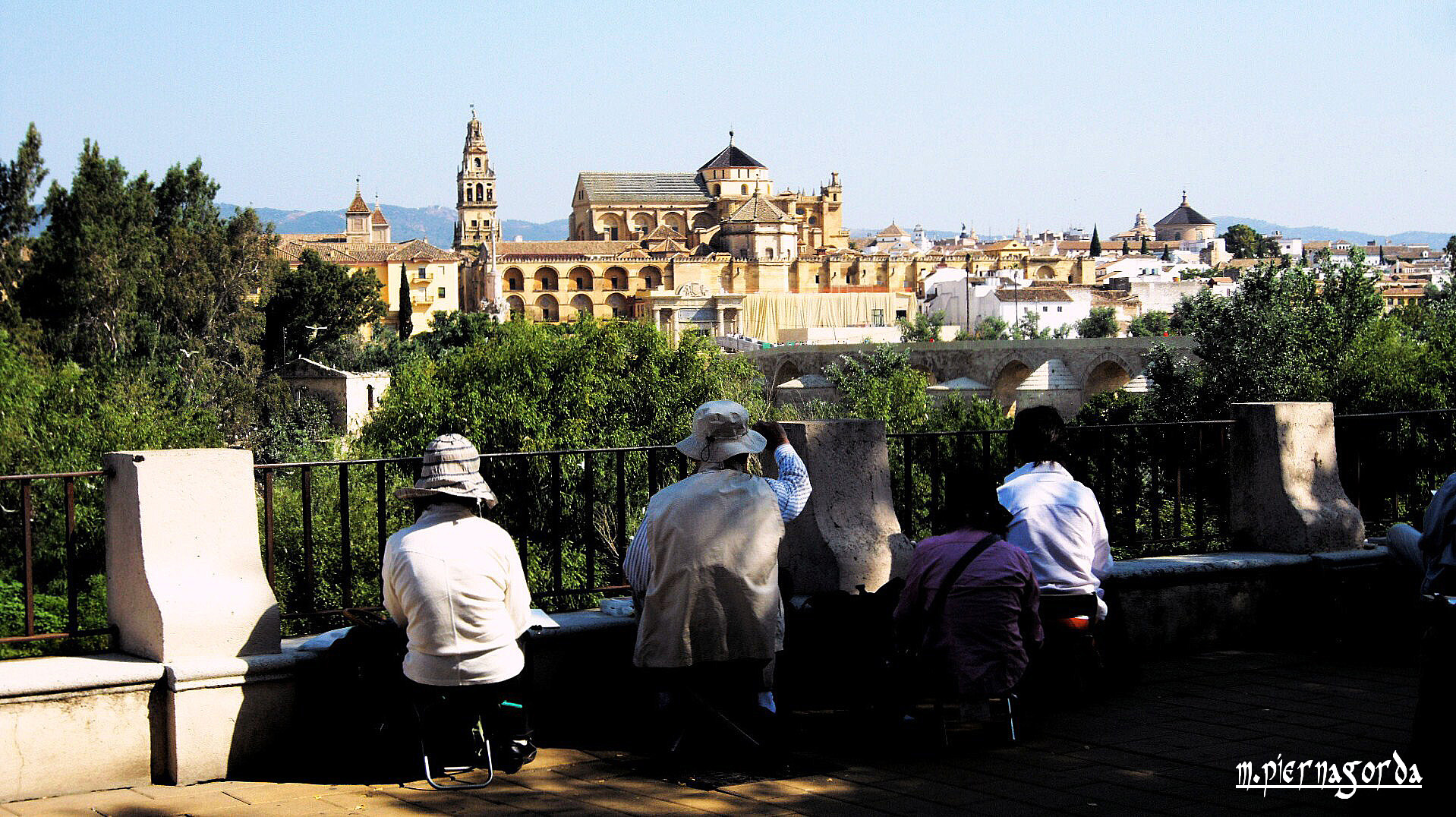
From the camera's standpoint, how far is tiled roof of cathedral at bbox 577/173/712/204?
13712 cm

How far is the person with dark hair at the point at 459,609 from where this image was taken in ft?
13.5

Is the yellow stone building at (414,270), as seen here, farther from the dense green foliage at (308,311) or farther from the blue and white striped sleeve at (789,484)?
the blue and white striped sleeve at (789,484)

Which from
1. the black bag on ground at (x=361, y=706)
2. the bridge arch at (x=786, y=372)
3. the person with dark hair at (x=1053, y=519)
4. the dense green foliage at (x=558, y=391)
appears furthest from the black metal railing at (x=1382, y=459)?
the bridge arch at (x=786, y=372)

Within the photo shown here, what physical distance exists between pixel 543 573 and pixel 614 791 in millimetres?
19510

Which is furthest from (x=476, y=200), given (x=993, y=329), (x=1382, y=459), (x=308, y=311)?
(x=1382, y=459)

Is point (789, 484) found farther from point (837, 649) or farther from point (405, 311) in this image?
point (405, 311)

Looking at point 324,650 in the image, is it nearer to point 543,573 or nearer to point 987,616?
point 987,616

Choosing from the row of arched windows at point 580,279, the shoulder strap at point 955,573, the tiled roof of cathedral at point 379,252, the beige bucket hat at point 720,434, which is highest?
the tiled roof of cathedral at point 379,252

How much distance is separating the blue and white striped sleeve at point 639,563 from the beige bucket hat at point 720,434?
0.31m

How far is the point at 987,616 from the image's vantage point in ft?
14.4

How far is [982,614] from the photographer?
14.4ft

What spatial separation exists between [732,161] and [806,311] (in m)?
39.4

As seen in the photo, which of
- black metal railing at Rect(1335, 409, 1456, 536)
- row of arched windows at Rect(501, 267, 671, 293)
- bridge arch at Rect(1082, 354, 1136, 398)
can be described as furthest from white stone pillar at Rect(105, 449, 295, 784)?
row of arched windows at Rect(501, 267, 671, 293)

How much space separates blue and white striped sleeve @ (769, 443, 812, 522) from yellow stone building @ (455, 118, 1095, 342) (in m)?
95.0
